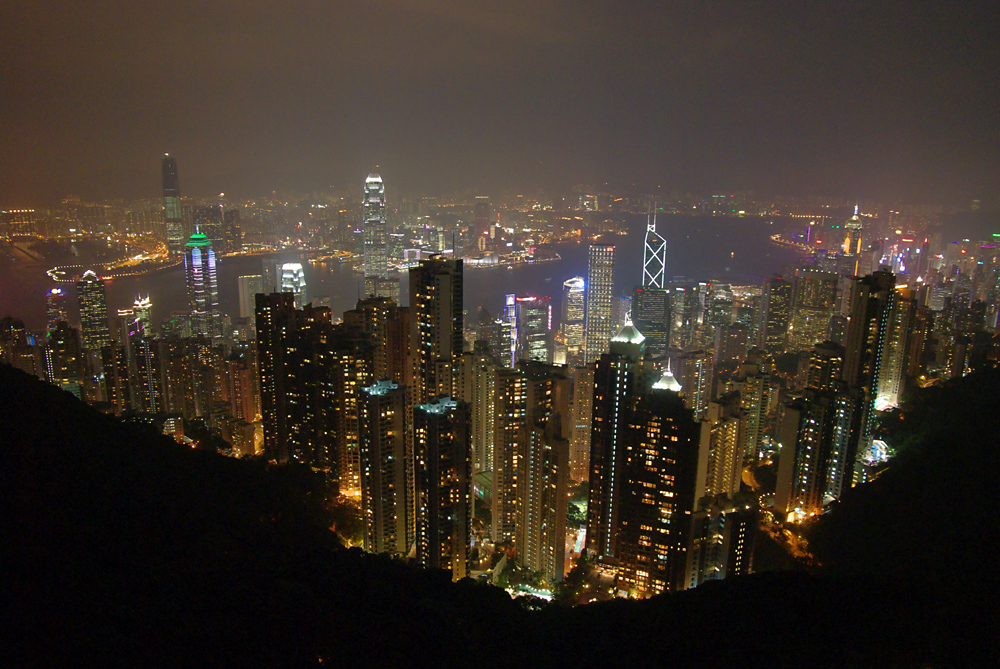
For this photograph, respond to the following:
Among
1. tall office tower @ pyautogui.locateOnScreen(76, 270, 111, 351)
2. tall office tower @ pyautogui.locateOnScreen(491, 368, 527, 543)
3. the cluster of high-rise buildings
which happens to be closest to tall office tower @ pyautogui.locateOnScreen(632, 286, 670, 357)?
the cluster of high-rise buildings

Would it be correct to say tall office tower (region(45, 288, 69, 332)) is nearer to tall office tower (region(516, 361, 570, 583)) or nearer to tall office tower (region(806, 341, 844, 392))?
tall office tower (region(516, 361, 570, 583))

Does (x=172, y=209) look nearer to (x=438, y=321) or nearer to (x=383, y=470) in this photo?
(x=438, y=321)

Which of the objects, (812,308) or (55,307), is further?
(812,308)

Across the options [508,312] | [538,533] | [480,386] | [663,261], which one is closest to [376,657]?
[538,533]

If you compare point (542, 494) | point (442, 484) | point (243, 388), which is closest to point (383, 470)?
point (442, 484)

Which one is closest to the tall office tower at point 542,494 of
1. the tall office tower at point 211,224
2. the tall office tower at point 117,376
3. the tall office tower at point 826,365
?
the tall office tower at point 826,365

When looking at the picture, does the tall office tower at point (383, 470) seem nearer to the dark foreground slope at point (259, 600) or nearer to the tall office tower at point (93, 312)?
the dark foreground slope at point (259, 600)
